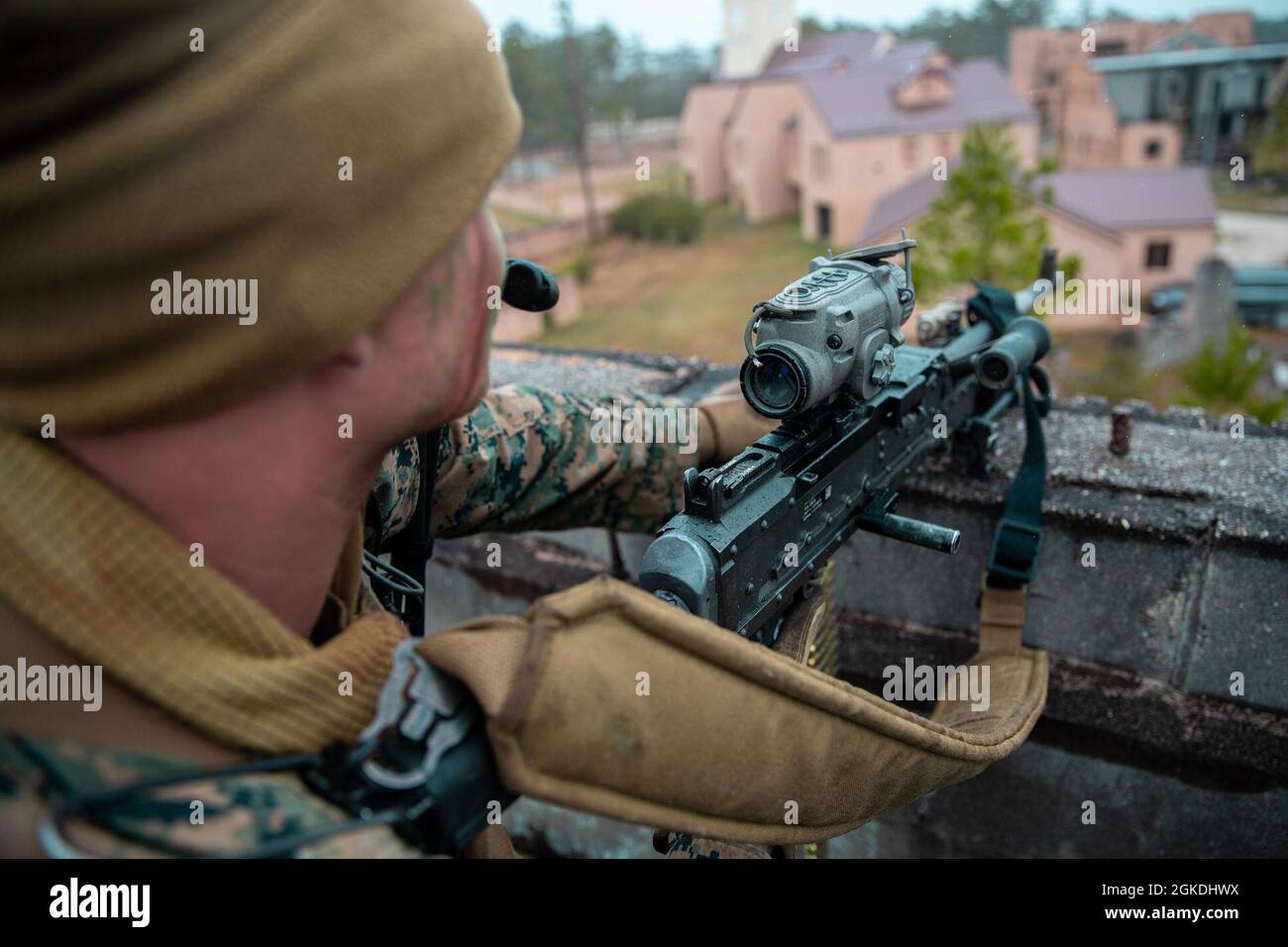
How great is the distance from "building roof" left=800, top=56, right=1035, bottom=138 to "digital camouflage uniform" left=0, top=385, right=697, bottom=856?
2242cm

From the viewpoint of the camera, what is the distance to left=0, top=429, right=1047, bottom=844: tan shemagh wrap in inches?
40.1

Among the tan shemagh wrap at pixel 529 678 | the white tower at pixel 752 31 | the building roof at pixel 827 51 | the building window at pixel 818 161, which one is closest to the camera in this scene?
the tan shemagh wrap at pixel 529 678

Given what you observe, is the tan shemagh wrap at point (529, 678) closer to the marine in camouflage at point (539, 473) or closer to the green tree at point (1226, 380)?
the marine in camouflage at point (539, 473)

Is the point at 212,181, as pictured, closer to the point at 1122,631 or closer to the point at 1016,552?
the point at 1016,552

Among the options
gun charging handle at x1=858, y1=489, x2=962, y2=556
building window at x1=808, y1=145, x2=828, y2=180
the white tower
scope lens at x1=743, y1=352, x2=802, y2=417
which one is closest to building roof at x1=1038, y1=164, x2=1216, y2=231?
building window at x1=808, y1=145, x2=828, y2=180

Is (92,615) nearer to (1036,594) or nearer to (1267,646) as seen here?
(1036,594)

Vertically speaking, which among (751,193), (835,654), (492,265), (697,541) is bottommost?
(835,654)

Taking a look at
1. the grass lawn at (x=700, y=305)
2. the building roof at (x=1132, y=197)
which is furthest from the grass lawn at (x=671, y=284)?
the building roof at (x=1132, y=197)

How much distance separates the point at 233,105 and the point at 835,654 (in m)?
2.04

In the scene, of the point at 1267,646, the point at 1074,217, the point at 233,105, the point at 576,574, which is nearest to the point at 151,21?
the point at 233,105

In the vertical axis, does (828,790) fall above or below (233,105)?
below

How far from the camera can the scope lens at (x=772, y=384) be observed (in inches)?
69.6

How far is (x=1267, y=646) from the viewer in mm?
2043

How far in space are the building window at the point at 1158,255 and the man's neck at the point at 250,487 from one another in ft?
82.0
